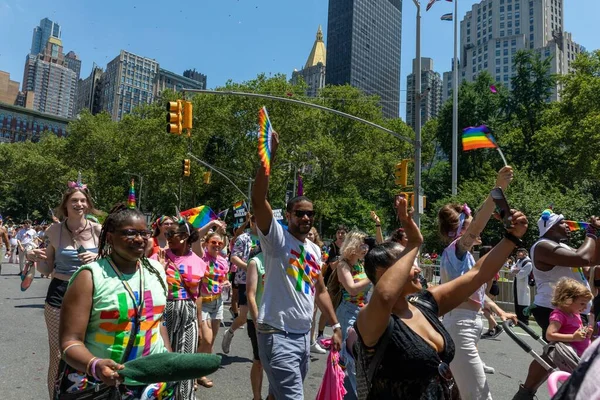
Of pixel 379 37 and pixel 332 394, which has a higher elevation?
pixel 379 37

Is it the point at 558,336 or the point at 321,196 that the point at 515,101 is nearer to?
the point at 321,196

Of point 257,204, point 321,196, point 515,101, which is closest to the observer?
point 257,204

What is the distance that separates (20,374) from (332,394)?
4064 mm

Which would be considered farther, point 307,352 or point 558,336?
point 558,336

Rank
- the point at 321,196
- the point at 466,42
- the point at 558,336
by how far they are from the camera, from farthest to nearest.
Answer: the point at 466,42 < the point at 321,196 < the point at 558,336

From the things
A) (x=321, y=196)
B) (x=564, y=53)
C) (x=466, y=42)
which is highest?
(x=466, y=42)

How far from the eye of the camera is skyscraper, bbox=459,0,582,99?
125625 mm

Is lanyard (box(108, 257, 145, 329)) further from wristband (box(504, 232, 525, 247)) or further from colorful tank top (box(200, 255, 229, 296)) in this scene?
colorful tank top (box(200, 255, 229, 296))

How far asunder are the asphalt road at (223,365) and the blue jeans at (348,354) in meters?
0.97

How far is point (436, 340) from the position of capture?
2.35 m

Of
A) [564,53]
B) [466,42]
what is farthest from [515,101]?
[466,42]

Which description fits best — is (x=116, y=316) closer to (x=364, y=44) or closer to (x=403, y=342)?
(x=403, y=342)

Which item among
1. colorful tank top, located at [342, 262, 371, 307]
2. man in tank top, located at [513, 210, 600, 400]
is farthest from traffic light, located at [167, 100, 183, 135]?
man in tank top, located at [513, 210, 600, 400]

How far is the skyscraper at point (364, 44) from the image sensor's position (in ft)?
375
